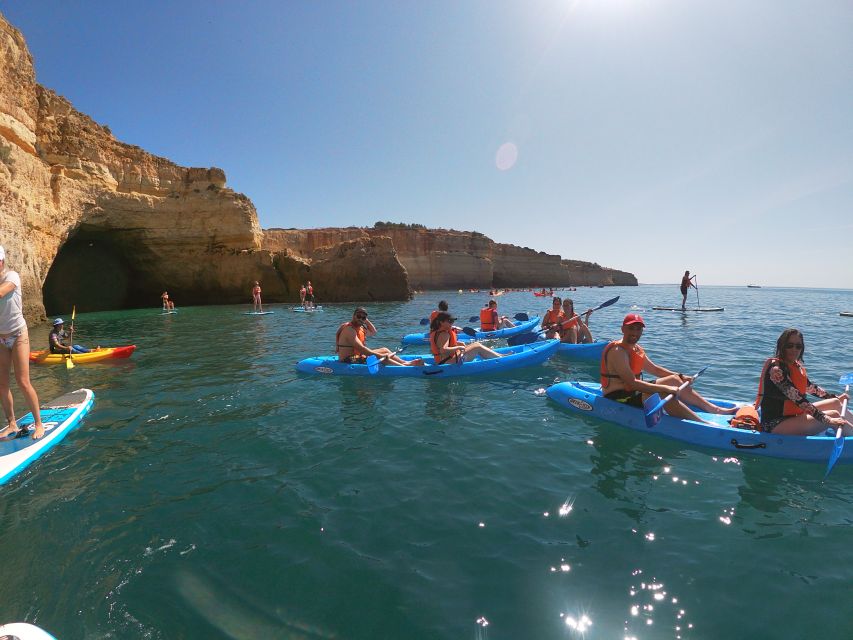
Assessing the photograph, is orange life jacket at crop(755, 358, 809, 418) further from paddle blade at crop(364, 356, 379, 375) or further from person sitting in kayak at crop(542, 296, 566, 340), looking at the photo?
person sitting in kayak at crop(542, 296, 566, 340)

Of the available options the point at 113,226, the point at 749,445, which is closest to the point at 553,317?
the point at 749,445

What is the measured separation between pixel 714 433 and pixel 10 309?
8.15 meters

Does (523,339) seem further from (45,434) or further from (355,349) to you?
(45,434)

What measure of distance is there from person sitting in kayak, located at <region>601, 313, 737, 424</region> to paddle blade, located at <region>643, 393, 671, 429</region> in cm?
42

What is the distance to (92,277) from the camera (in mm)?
30375

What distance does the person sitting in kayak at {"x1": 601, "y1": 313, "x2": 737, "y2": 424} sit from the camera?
5438 millimetres

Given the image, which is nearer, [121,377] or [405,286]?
[121,377]

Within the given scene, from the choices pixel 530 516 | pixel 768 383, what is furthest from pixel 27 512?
pixel 768 383

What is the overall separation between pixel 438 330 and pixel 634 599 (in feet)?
20.6

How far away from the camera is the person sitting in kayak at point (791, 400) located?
456 cm

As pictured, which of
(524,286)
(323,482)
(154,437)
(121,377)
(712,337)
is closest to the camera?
(323,482)

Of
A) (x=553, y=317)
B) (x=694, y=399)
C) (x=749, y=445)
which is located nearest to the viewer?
(x=749, y=445)

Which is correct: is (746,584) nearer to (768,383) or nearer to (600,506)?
(600,506)

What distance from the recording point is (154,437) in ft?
17.6
